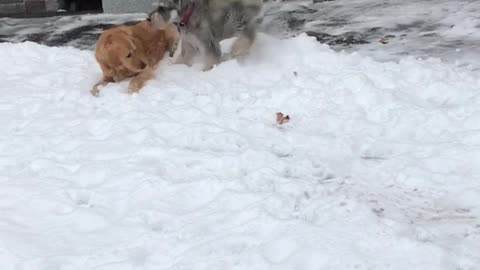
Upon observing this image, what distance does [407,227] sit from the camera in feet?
11.6

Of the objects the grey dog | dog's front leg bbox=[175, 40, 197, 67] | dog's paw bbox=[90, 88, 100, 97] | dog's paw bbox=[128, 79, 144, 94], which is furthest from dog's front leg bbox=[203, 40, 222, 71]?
dog's paw bbox=[90, 88, 100, 97]

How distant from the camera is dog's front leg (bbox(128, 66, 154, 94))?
19.5 feet

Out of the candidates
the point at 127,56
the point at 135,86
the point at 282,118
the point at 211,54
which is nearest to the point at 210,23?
the point at 211,54

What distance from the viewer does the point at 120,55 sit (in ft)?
20.1

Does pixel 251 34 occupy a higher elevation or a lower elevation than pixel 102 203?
higher

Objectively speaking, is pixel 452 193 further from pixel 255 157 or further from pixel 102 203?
→ pixel 102 203

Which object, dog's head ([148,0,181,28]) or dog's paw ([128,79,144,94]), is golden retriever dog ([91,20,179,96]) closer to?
dog's paw ([128,79,144,94])

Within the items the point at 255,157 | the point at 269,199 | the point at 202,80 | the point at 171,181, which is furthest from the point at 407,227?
the point at 202,80

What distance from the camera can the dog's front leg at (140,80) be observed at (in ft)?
19.5

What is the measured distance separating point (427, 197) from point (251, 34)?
3.41 m

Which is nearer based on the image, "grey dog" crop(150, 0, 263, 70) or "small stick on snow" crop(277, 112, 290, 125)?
"small stick on snow" crop(277, 112, 290, 125)

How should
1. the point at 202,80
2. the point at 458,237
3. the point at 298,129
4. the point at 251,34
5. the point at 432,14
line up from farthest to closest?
the point at 432,14 < the point at 251,34 < the point at 202,80 < the point at 298,129 < the point at 458,237

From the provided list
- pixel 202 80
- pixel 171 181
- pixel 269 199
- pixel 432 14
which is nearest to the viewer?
pixel 269 199

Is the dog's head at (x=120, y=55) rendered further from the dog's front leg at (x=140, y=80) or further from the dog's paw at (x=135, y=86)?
the dog's paw at (x=135, y=86)
